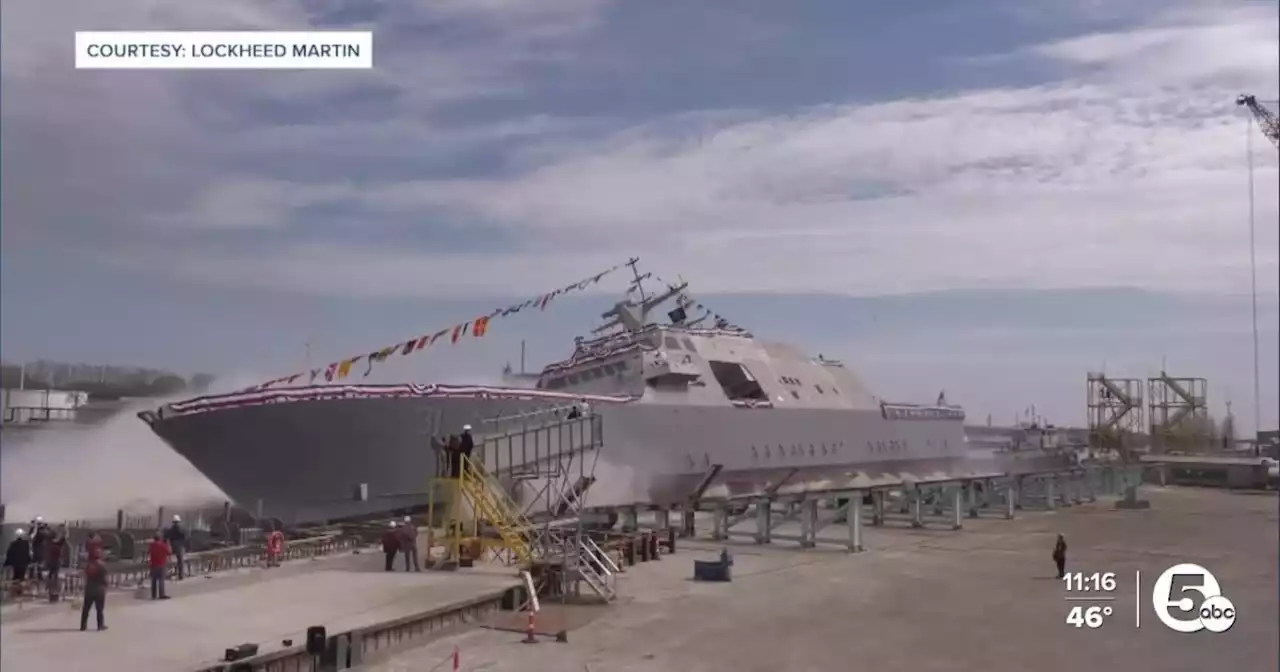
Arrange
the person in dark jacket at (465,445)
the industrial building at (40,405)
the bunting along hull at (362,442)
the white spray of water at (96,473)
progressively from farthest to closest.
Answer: the industrial building at (40,405)
the white spray of water at (96,473)
the bunting along hull at (362,442)
the person in dark jacket at (465,445)

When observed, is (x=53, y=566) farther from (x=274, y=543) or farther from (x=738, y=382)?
(x=738, y=382)

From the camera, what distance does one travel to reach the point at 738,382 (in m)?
26.4

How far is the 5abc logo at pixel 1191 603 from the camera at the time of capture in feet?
28.9

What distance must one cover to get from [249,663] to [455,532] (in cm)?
555

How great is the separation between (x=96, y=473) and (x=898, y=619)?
1983cm

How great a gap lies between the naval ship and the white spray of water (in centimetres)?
561

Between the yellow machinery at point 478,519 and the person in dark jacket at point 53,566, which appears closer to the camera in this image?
the person in dark jacket at point 53,566

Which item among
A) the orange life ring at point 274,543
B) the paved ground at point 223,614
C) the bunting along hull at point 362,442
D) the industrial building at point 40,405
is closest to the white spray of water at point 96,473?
the industrial building at point 40,405

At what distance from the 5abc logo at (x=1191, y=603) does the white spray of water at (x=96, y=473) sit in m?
18.6

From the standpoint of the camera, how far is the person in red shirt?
30.7 feet

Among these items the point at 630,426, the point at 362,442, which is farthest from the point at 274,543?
A: the point at 630,426

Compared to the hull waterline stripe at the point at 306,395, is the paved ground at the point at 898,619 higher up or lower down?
lower down

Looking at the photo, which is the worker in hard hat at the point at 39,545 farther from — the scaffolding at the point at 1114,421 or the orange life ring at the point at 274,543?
the scaffolding at the point at 1114,421

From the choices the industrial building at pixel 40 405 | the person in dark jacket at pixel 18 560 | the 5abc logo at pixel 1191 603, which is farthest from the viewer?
the industrial building at pixel 40 405
